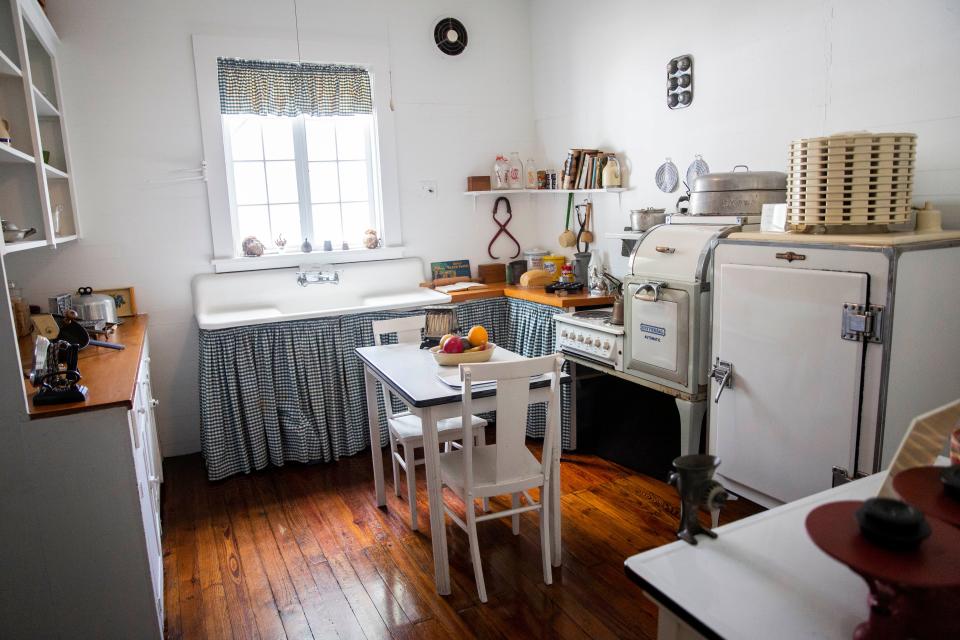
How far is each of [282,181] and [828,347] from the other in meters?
3.39

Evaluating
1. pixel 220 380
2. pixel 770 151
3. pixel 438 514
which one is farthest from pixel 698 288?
pixel 220 380

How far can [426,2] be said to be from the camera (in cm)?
448

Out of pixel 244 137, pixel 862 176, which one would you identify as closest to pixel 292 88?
pixel 244 137

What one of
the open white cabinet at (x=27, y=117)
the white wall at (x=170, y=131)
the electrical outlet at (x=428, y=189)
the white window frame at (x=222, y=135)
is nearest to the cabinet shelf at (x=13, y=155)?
the open white cabinet at (x=27, y=117)

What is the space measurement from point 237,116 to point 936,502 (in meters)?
4.14

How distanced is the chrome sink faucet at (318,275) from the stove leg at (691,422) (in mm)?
2450

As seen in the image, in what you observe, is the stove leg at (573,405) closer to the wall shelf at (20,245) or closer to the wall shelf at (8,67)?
the wall shelf at (20,245)

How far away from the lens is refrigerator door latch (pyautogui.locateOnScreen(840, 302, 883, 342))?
2053 mm

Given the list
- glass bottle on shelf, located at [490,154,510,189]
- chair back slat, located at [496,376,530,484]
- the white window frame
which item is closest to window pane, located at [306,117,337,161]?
the white window frame

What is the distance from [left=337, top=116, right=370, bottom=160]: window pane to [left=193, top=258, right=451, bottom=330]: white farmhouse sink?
0.74 meters

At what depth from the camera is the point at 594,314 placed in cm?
362

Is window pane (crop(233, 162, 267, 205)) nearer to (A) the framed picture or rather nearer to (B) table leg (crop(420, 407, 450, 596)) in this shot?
(A) the framed picture

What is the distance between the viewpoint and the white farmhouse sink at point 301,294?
153 inches

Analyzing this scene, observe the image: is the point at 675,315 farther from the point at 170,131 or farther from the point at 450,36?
the point at 170,131
